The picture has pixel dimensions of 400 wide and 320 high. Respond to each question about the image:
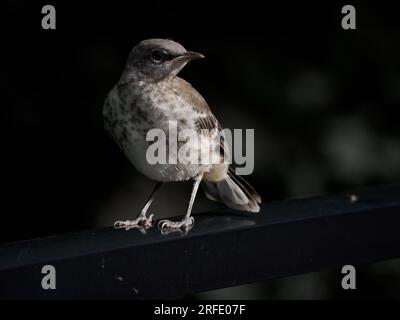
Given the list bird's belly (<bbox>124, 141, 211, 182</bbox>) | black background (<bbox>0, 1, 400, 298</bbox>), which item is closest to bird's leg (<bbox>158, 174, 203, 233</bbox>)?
bird's belly (<bbox>124, 141, 211, 182</bbox>)

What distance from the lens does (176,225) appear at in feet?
8.96

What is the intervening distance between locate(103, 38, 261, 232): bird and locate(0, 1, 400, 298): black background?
3.31ft

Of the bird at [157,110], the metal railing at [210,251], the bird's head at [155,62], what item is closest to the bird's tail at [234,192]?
the bird at [157,110]

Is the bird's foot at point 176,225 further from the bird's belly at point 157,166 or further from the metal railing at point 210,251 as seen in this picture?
the bird's belly at point 157,166

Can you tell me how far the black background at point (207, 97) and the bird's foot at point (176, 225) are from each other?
133 cm

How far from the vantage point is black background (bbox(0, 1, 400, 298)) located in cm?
420

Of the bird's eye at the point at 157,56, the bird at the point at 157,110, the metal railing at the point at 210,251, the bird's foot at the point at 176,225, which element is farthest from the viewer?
the bird's eye at the point at 157,56

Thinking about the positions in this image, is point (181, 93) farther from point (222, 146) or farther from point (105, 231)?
point (105, 231)

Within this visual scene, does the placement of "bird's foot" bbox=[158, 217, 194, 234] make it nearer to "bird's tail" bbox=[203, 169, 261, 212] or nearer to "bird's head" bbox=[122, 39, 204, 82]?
"bird's tail" bbox=[203, 169, 261, 212]

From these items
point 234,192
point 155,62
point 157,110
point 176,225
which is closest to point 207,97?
point 234,192

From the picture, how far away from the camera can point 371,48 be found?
443 centimetres

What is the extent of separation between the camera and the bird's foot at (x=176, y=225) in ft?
8.50

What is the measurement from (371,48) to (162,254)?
2418 mm

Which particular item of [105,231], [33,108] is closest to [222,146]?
[105,231]
